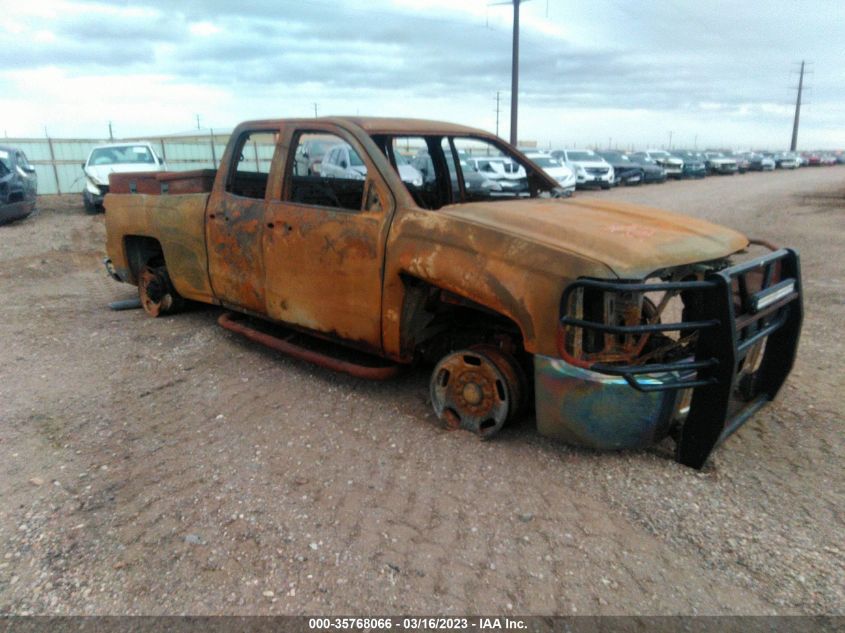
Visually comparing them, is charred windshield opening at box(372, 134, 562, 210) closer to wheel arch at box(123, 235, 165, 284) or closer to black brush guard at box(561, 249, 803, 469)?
black brush guard at box(561, 249, 803, 469)

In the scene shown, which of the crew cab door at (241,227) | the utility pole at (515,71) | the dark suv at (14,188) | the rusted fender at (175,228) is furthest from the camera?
the utility pole at (515,71)

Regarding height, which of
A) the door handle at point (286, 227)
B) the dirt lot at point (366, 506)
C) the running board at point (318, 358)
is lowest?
the dirt lot at point (366, 506)

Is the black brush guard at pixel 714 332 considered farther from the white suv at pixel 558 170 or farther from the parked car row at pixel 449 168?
the white suv at pixel 558 170

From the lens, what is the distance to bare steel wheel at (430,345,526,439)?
11.3 ft

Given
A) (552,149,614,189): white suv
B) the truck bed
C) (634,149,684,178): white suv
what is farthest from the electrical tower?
the truck bed

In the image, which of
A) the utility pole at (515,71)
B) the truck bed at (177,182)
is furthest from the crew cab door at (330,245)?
the utility pole at (515,71)

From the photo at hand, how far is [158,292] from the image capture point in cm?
602

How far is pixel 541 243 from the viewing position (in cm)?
309

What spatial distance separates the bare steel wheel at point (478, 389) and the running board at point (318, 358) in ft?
1.20

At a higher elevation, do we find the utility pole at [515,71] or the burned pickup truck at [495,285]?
the utility pole at [515,71]

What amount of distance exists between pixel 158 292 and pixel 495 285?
406cm

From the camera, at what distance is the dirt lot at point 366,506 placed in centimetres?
242

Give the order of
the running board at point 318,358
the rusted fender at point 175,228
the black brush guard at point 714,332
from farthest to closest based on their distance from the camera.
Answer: the rusted fender at point 175,228 < the running board at point 318,358 < the black brush guard at point 714,332

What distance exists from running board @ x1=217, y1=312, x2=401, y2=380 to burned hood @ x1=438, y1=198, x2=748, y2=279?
107cm
